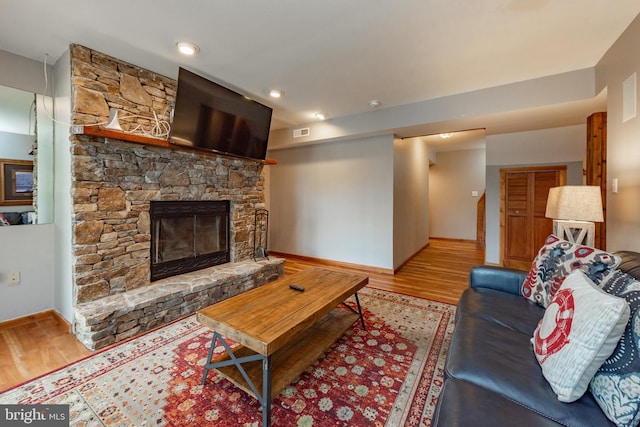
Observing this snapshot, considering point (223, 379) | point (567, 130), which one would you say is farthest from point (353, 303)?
point (567, 130)

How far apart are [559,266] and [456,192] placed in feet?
19.4

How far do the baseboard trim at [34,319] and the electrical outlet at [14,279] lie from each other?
32cm

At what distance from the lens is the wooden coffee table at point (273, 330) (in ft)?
4.62

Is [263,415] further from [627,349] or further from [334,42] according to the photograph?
[334,42]

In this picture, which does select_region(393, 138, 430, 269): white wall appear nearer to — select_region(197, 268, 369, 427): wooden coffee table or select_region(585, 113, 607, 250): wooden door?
select_region(585, 113, 607, 250): wooden door

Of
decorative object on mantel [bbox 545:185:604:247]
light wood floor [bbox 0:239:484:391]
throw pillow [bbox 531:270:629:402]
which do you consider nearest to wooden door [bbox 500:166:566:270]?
light wood floor [bbox 0:239:484:391]

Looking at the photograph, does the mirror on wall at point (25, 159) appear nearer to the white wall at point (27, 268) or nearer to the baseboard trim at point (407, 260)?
the white wall at point (27, 268)

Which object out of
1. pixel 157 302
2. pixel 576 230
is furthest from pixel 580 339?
pixel 157 302

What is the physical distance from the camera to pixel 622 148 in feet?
6.87

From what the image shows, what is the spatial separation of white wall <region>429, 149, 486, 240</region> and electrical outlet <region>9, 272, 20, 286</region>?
25.7 feet

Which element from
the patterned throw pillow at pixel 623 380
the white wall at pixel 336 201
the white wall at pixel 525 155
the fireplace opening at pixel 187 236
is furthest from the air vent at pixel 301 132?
the patterned throw pillow at pixel 623 380

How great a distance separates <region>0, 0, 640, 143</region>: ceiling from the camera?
1.82 m

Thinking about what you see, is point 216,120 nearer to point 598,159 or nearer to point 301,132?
point 301,132

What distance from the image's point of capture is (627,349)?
0.93 meters
